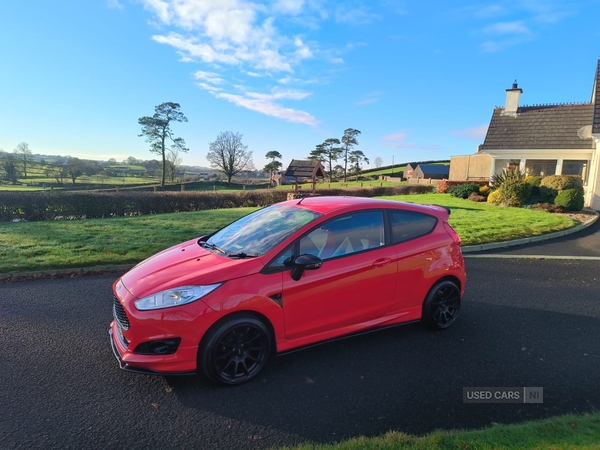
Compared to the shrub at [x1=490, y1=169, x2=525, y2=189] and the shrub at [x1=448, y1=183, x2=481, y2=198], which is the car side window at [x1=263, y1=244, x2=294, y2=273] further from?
the shrub at [x1=448, y1=183, x2=481, y2=198]

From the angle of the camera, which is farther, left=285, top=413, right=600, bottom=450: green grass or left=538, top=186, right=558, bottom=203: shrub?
left=538, top=186, right=558, bottom=203: shrub

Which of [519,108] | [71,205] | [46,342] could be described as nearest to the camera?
[46,342]

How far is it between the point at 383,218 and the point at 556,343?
93.7 inches

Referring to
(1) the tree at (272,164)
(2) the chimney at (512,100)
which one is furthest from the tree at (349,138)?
(2) the chimney at (512,100)

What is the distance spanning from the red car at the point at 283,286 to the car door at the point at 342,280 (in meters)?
0.01

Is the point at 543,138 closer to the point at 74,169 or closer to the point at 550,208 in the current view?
the point at 550,208

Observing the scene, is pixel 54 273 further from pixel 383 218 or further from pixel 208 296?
pixel 383 218

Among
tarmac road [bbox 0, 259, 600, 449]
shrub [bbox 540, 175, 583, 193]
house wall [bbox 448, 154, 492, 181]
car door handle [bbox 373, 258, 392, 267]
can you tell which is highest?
house wall [bbox 448, 154, 492, 181]

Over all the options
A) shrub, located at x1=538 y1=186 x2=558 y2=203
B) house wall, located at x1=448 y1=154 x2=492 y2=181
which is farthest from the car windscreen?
house wall, located at x1=448 y1=154 x2=492 y2=181

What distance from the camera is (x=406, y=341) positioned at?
12.7ft

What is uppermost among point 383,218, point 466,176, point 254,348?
point 466,176

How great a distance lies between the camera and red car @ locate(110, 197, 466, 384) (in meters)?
2.83

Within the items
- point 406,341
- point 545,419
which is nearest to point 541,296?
point 406,341

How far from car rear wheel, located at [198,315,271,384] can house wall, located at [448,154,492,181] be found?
3731 cm
